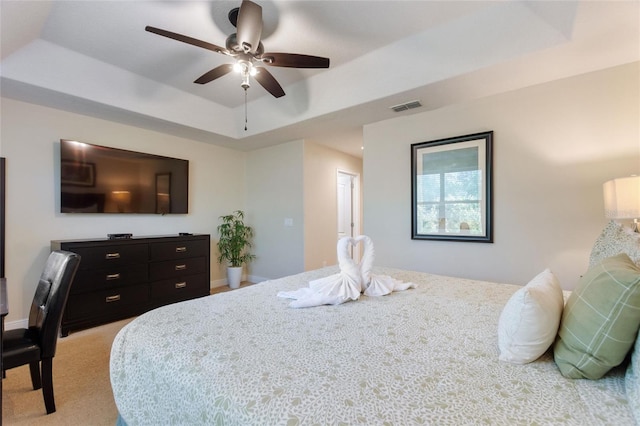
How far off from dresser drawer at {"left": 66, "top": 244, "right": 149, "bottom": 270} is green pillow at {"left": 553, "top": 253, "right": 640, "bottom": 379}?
12.2 feet

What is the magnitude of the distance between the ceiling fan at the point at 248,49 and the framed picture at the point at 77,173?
6.20ft

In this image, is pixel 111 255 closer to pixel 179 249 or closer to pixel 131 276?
pixel 131 276

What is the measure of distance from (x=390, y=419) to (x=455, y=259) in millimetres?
2678

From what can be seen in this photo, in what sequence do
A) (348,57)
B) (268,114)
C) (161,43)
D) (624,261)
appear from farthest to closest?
(268,114) → (348,57) → (161,43) → (624,261)

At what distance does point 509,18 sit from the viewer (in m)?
2.12

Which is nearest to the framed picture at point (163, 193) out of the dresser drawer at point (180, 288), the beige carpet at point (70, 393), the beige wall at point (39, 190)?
the beige wall at point (39, 190)

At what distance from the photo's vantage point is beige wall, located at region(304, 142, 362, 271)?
4.50 metres

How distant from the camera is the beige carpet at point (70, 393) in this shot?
1649 mm

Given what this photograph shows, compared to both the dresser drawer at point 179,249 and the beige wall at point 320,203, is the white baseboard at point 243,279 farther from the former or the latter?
the beige wall at point 320,203

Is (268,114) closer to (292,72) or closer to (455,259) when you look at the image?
(292,72)

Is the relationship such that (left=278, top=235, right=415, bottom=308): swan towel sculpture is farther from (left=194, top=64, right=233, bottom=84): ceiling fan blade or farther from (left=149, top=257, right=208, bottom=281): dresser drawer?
(left=149, top=257, right=208, bottom=281): dresser drawer

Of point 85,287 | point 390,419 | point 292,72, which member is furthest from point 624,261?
point 85,287

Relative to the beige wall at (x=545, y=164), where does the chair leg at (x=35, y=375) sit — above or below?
below

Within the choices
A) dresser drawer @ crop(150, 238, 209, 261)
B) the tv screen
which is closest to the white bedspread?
dresser drawer @ crop(150, 238, 209, 261)
